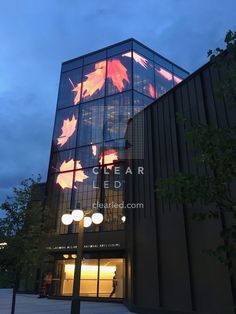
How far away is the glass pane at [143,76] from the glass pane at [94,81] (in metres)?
3.18

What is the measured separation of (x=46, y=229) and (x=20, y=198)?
193cm

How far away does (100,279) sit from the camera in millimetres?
21969

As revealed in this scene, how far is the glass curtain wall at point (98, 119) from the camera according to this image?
25.0 meters

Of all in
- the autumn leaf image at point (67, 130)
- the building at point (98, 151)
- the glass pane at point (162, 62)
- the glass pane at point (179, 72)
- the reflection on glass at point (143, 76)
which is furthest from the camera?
the glass pane at point (179, 72)

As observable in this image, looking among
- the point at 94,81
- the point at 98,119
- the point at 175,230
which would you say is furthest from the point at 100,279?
the point at 94,81

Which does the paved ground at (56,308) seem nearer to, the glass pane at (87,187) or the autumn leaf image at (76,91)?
the glass pane at (87,187)

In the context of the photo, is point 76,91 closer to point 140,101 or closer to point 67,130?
point 67,130

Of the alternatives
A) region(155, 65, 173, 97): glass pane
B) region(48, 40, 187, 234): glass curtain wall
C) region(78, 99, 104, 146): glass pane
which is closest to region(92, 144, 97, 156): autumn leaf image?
region(48, 40, 187, 234): glass curtain wall

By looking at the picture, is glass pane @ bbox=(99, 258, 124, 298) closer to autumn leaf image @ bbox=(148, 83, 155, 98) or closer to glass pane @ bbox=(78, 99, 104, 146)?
glass pane @ bbox=(78, 99, 104, 146)

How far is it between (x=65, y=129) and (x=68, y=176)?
5022 mm

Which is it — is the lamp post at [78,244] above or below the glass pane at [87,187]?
below

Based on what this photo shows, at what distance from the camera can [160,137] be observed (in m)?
15.0

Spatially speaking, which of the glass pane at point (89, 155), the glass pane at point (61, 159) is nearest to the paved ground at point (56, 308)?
the glass pane at point (89, 155)

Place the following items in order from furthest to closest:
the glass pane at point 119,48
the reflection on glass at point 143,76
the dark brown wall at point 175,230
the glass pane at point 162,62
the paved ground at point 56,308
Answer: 1. the glass pane at point 162,62
2. the glass pane at point 119,48
3. the reflection on glass at point 143,76
4. the paved ground at point 56,308
5. the dark brown wall at point 175,230
